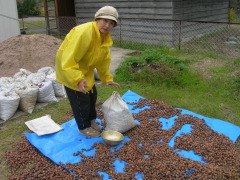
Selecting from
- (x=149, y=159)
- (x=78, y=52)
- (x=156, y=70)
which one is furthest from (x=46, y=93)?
(x=149, y=159)

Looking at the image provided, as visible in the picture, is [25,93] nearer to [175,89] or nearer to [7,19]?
[175,89]

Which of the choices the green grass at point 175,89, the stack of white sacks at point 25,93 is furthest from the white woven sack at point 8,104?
the green grass at point 175,89

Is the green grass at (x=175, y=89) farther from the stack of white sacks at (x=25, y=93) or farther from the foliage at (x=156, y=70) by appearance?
the stack of white sacks at (x=25, y=93)

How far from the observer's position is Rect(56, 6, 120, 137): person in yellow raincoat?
9.05 ft

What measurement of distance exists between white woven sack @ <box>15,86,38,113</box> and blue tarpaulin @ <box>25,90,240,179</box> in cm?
89

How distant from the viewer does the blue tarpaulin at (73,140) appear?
3.11 metres

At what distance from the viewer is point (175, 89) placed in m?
5.36

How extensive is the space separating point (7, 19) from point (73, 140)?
27.1 ft

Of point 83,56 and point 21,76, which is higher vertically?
point 83,56

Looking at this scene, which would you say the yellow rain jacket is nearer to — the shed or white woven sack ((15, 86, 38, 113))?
white woven sack ((15, 86, 38, 113))

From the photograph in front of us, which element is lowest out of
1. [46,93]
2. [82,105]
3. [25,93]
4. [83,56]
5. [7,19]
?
[46,93]

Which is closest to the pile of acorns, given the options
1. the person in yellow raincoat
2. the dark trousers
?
the dark trousers

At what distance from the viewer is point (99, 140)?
3463mm

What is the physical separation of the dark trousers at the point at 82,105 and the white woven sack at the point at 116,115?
0.77ft
